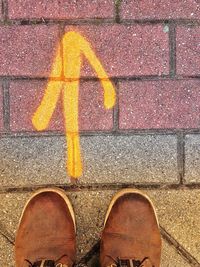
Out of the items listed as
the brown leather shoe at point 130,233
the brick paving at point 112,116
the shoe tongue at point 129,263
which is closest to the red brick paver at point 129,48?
the brick paving at point 112,116

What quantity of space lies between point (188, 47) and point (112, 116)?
1.23ft

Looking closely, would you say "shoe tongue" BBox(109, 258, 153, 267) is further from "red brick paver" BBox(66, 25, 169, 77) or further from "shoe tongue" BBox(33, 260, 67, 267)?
"red brick paver" BBox(66, 25, 169, 77)

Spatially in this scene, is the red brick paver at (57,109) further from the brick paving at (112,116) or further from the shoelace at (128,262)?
the shoelace at (128,262)

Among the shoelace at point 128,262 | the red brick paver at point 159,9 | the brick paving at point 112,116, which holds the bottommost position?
the shoelace at point 128,262

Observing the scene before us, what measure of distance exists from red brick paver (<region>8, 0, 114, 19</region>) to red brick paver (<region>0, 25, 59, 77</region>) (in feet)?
0.14

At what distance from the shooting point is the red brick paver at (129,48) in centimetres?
158

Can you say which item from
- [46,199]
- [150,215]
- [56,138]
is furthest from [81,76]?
[150,215]

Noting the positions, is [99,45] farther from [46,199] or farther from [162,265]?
[162,265]

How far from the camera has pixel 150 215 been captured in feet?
5.35

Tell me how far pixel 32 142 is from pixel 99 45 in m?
0.44

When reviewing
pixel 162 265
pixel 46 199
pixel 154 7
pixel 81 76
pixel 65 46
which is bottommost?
pixel 162 265

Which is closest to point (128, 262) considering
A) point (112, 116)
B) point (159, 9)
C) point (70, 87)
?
point (112, 116)

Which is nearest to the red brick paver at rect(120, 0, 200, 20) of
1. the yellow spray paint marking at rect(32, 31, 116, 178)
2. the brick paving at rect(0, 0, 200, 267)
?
the brick paving at rect(0, 0, 200, 267)

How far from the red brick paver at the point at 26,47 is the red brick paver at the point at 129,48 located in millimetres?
87
